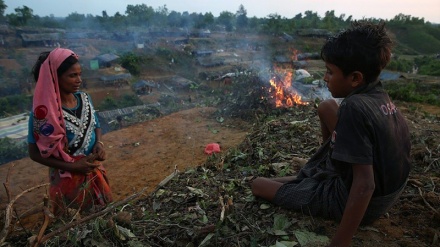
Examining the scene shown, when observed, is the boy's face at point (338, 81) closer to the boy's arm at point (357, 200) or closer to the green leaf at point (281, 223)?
the boy's arm at point (357, 200)

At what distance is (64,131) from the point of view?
8.23 ft

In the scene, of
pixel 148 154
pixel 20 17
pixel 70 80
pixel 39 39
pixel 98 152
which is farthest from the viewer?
pixel 20 17

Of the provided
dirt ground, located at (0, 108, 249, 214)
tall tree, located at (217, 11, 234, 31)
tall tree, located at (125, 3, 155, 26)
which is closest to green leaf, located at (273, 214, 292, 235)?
dirt ground, located at (0, 108, 249, 214)

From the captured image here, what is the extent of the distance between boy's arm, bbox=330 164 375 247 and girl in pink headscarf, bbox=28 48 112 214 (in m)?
1.86

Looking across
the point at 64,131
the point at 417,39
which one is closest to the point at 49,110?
the point at 64,131

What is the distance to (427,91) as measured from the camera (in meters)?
13.9

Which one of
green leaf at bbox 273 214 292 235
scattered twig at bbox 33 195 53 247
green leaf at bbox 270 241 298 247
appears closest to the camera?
scattered twig at bbox 33 195 53 247

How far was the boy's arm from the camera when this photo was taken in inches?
56.6

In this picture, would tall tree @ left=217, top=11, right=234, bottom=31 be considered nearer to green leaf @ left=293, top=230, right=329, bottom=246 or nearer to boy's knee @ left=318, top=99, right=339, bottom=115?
boy's knee @ left=318, top=99, right=339, bottom=115

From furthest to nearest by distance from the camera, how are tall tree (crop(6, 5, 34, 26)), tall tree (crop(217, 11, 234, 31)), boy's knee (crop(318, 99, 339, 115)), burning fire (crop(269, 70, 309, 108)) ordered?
1. tall tree (crop(217, 11, 234, 31))
2. tall tree (crop(6, 5, 34, 26))
3. burning fire (crop(269, 70, 309, 108))
4. boy's knee (crop(318, 99, 339, 115))

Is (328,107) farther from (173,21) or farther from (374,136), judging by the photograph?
(173,21)

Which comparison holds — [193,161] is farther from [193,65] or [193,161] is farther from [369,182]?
[193,65]

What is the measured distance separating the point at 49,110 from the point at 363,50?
2403 mm

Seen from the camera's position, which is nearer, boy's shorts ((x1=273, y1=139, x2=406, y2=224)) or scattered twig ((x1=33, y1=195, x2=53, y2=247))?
scattered twig ((x1=33, y1=195, x2=53, y2=247))
